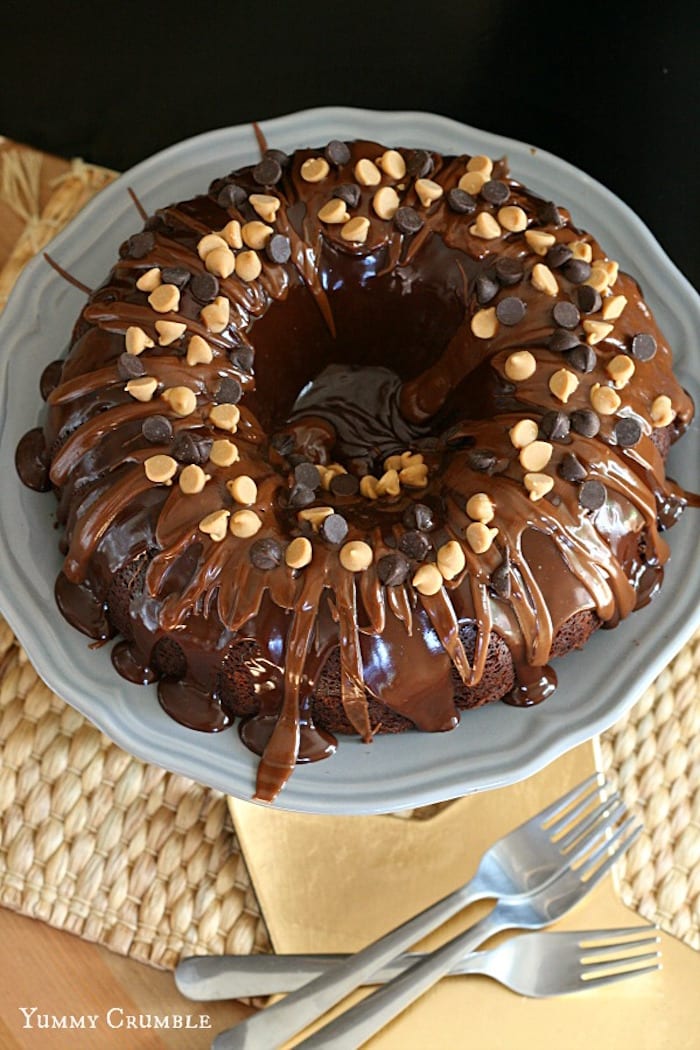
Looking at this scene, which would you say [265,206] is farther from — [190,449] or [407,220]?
[190,449]

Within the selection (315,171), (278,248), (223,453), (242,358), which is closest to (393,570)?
(223,453)

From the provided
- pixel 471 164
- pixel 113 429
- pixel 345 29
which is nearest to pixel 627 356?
pixel 471 164

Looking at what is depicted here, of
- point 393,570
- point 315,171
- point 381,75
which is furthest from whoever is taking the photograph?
point 381,75

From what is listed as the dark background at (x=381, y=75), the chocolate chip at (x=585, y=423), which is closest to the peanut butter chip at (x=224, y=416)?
the chocolate chip at (x=585, y=423)

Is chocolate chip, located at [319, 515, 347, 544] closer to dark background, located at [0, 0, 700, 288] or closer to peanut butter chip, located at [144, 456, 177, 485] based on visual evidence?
peanut butter chip, located at [144, 456, 177, 485]

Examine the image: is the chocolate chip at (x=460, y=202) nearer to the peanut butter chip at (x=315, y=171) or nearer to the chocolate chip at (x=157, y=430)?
the peanut butter chip at (x=315, y=171)

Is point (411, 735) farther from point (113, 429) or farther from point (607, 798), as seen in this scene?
point (113, 429)

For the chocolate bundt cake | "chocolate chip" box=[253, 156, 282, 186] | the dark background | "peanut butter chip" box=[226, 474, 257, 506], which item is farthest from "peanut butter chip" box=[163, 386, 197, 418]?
the dark background
